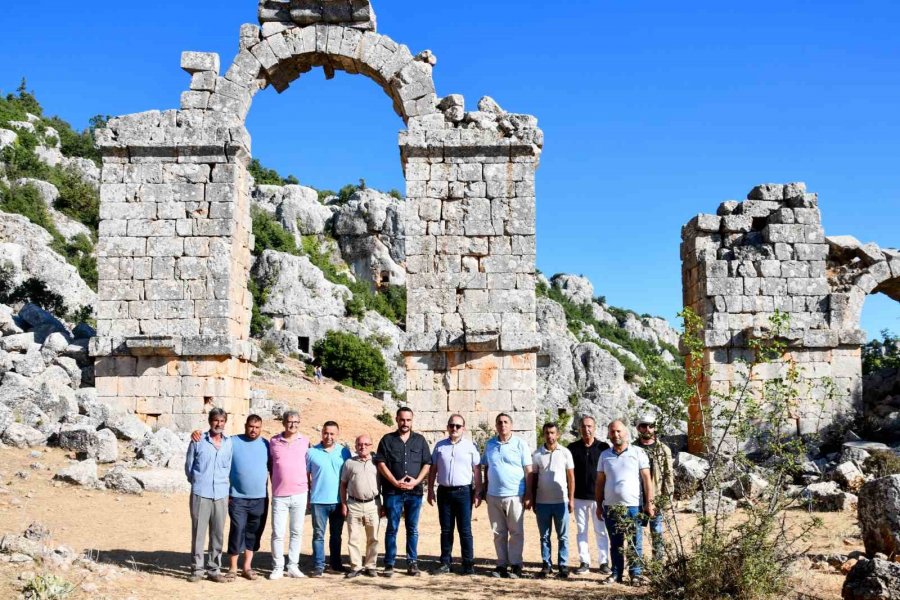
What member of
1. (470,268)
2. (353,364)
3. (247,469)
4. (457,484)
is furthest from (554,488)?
(353,364)

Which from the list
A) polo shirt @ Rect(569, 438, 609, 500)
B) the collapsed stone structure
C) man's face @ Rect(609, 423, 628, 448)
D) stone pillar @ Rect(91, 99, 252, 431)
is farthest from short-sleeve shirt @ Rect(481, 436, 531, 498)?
the collapsed stone structure

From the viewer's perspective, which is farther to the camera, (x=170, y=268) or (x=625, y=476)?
(x=170, y=268)

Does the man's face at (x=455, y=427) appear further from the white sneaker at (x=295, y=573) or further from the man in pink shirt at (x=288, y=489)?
the white sneaker at (x=295, y=573)

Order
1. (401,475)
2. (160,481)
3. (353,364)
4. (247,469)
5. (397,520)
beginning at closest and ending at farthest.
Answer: (247,469)
(401,475)
(397,520)
(160,481)
(353,364)

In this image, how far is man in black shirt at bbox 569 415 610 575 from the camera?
723cm

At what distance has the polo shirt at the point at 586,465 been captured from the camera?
732cm

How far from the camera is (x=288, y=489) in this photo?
7.05 meters

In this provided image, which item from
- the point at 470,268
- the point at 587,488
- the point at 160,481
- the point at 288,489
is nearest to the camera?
the point at 288,489

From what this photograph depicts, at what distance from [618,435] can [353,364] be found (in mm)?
26958

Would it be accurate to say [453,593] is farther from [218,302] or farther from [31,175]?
[31,175]

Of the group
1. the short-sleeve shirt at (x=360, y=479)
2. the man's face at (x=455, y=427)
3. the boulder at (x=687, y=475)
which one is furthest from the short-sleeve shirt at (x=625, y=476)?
the boulder at (x=687, y=475)

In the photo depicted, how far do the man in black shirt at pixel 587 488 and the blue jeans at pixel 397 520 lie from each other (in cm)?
144

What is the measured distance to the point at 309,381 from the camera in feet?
96.1

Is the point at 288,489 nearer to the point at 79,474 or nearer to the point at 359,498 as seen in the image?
the point at 359,498
